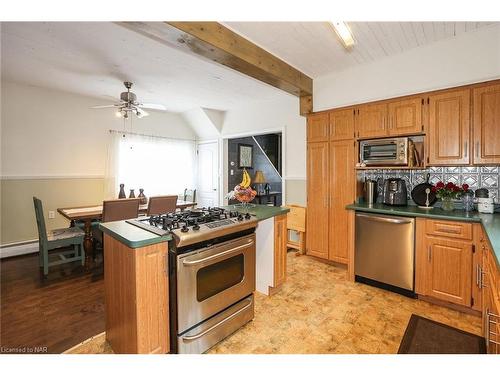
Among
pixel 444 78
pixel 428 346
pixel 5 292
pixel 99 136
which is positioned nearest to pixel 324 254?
pixel 428 346

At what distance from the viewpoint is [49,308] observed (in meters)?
2.38

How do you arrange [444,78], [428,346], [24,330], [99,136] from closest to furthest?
[428,346] → [24,330] → [444,78] → [99,136]

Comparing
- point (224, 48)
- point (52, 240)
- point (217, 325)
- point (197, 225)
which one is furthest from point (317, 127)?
point (52, 240)

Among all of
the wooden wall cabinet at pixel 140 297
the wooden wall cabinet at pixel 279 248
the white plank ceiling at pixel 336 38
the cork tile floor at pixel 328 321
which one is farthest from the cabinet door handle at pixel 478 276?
the wooden wall cabinet at pixel 140 297

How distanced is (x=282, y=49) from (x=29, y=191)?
4.29 meters

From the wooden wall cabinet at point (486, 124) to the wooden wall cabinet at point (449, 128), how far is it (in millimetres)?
61

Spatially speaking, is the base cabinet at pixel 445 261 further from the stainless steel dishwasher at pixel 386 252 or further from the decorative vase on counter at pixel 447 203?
the decorative vase on counter at pixel 447 203

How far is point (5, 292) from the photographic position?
2.70 metres

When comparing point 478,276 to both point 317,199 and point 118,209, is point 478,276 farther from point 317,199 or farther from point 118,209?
point 118,209

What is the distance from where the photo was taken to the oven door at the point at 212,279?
64.2 inches

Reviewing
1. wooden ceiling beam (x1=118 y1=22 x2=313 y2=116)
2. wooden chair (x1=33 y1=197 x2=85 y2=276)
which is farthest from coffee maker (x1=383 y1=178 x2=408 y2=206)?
wooden chair (x1=33 y1=197 x2=85 y2=276)

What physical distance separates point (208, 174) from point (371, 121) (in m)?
3.77
